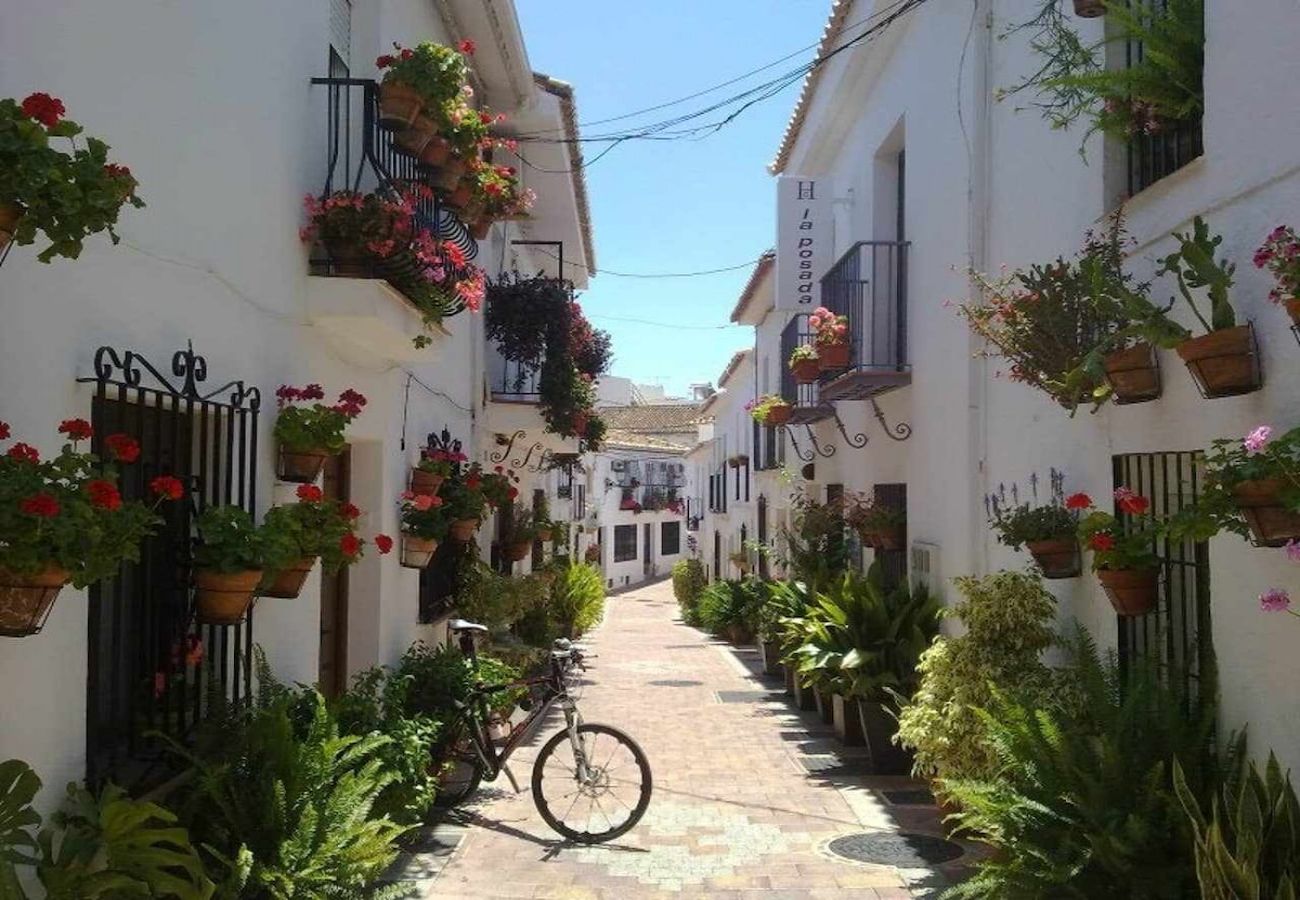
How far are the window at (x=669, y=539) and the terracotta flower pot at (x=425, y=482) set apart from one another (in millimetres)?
45432

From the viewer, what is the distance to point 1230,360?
4.44m

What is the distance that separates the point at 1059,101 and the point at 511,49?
16.6 feet

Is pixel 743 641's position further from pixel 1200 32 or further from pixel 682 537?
pixel 682 537

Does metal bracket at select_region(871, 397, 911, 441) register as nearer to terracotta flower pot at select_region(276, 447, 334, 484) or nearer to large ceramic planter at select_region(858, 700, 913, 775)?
large ceramic planter at select_region(858, 700, 913, 775)

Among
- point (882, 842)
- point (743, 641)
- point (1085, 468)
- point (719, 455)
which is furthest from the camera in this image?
point (719, 455)

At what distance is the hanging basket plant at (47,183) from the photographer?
2893 millimetres

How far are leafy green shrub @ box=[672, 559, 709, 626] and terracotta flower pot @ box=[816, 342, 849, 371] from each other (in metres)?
15.0

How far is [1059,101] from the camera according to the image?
660cm

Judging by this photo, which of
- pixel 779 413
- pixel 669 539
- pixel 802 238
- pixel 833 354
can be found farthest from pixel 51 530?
pixel 669 539

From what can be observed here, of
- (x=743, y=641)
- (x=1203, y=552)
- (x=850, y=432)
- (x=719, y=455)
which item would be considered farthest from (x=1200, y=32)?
(x=719, y=455)

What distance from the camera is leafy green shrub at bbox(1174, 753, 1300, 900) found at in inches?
152

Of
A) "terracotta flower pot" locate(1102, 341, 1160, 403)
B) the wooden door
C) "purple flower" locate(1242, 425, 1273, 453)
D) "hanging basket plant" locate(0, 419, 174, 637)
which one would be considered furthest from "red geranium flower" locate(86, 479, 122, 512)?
the wooden door

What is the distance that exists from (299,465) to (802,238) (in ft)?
25.7

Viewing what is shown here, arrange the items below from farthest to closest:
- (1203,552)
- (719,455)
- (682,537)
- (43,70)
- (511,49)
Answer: (682,537) → (719,455) → (511,49) → (1203,552) → (43,70)
